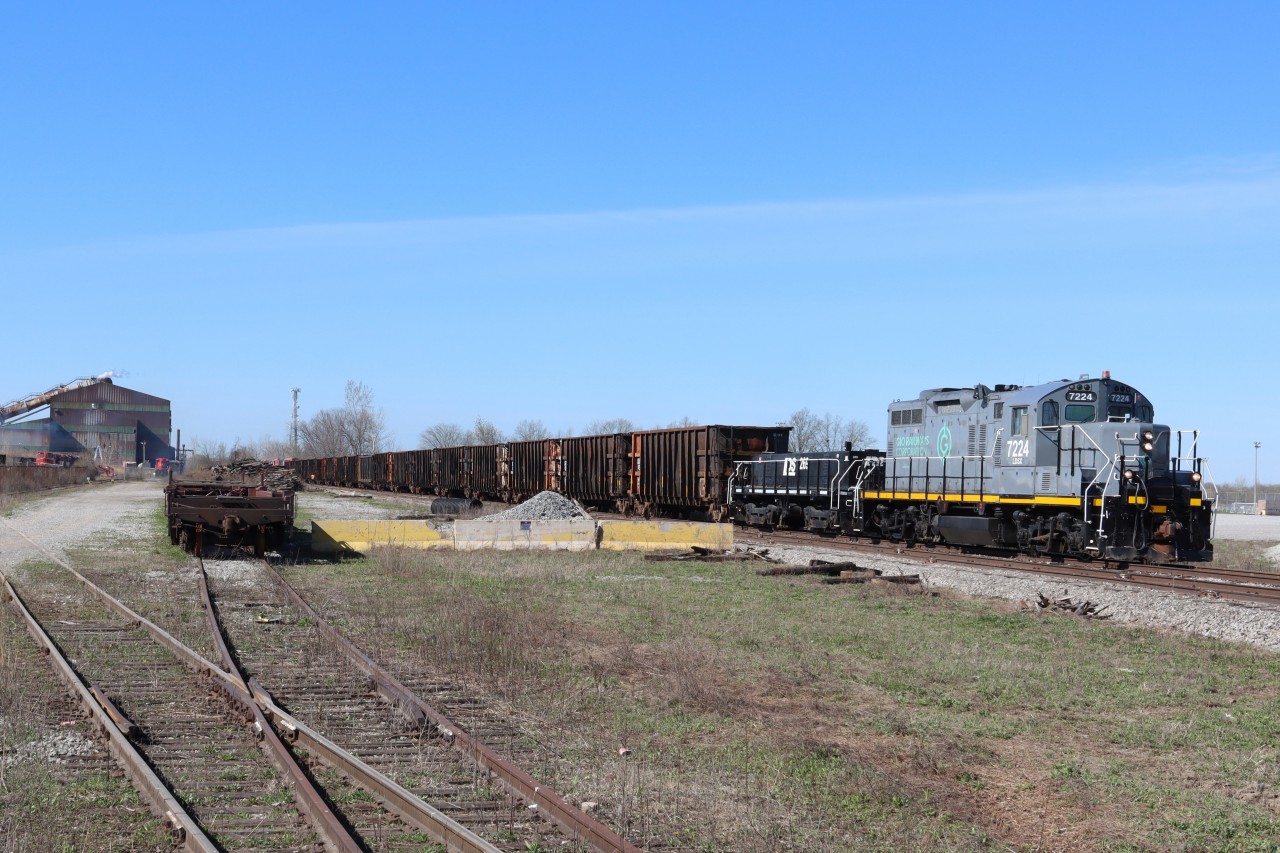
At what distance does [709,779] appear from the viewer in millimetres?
6793

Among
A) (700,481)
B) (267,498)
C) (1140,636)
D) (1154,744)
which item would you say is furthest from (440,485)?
(1154,744)

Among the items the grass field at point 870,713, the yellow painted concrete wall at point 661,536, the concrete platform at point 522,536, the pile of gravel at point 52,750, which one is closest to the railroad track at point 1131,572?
the yellow painted concrete wall at point 661,536

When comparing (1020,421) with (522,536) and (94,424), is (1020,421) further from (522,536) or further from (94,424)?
(94,424)

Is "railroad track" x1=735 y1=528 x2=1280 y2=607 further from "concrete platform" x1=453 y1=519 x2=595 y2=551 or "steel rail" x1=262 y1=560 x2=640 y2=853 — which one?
"steel rail" x1=262 y1=560 x2=640 y2=853

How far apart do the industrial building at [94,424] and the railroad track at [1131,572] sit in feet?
328

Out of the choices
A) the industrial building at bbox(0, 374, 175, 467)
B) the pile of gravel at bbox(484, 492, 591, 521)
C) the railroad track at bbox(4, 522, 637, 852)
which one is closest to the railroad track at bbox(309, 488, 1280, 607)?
the pile of gravel at bbox(484, 492, 591, 521)

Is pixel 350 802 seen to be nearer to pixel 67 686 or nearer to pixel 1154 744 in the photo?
pixel 67 686

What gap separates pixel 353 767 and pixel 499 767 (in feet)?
2.80

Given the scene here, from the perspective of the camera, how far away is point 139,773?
6.43 m

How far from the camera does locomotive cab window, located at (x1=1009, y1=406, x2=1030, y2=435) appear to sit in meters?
20.6

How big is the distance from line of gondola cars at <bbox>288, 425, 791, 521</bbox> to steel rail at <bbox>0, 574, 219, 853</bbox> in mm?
22414

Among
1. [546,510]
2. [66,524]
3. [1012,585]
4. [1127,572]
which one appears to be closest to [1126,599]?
[1012,585]

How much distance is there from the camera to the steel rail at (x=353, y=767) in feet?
17.8

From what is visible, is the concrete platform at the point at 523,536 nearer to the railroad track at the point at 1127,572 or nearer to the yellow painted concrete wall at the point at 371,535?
the yellow painted concrete wall at the point at 371,535
